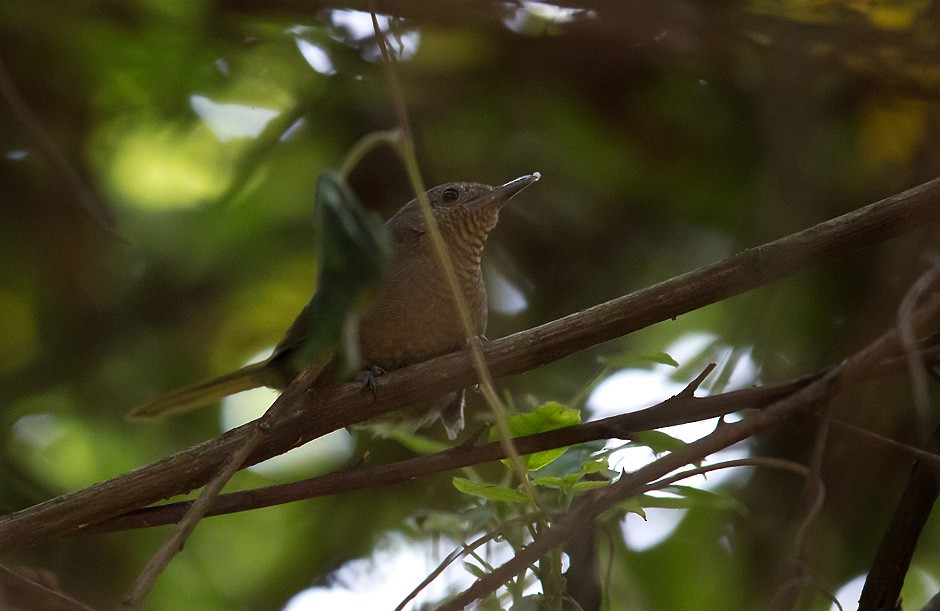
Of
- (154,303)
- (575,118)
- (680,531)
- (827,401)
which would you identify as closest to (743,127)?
(575,118)

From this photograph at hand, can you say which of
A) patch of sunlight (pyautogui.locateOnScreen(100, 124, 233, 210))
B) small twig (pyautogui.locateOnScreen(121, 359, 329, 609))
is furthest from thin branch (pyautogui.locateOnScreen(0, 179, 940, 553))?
patch of sunlight (pyautogui.locateOnScreen(100, 124, 233, 210))

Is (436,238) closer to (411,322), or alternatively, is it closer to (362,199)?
(411,322)

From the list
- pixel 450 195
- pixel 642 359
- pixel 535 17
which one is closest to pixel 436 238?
pixel 642 359

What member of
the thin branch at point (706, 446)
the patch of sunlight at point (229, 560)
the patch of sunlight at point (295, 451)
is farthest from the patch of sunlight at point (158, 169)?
the thin branch at point (706, 446)

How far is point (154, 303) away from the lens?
4598 mm

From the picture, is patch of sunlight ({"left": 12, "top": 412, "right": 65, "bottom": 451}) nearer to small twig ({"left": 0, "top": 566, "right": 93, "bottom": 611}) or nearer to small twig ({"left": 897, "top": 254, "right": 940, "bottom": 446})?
small twig ({"left": 0, "top": 566, "right": 93, "bottom": 611})

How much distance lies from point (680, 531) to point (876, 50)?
2.01m

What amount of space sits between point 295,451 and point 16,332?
146 centimetres

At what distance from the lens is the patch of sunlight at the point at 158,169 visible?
14.9ft

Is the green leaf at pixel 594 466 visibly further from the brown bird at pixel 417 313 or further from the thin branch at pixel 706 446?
the brown bird at pixel 417 313

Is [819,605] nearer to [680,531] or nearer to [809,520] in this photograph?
[680,531]

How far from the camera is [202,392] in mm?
3910

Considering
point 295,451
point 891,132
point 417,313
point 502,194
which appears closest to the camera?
point 417,313

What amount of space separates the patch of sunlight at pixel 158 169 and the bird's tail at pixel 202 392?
108 centimetres
